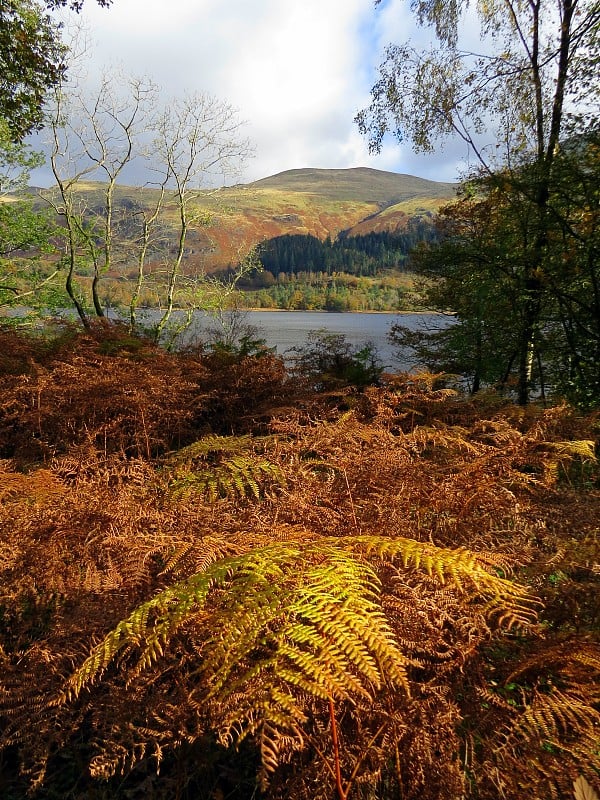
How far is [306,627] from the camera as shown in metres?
1.06

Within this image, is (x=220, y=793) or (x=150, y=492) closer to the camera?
(x=220, y=793)

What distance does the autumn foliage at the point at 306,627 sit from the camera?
1102 millimetres

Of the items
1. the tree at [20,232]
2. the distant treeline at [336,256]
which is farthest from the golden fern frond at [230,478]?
the distant treeline at [336,256]

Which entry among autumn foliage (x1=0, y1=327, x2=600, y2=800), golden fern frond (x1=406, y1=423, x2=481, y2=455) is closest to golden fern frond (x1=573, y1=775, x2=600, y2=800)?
autumn foliage (x1=0, y1=327, x2=600, y2=800)

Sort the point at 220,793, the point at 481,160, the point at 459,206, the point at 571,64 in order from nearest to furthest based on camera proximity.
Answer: the point at 220,793
the point at 571,64
the point at 481,160
the point at 459,206

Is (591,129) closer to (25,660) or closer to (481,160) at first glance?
(481,160)

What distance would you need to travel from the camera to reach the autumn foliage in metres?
1.10

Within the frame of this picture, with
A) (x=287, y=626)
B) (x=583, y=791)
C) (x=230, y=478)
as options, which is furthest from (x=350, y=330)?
(x=583, y=791)

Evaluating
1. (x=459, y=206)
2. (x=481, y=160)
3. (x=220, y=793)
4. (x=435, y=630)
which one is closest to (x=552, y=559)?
(x=435, y=630)

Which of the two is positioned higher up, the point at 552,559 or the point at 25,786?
the point at 552,559

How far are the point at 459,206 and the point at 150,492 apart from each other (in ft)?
49.2

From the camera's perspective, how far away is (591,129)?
612 centimetres

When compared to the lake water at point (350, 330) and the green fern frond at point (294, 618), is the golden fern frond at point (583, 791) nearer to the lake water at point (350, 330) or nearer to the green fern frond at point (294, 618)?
the green fern frond at point (294, 618)

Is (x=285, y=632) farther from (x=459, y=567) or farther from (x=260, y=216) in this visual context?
(x=260, y=216)
